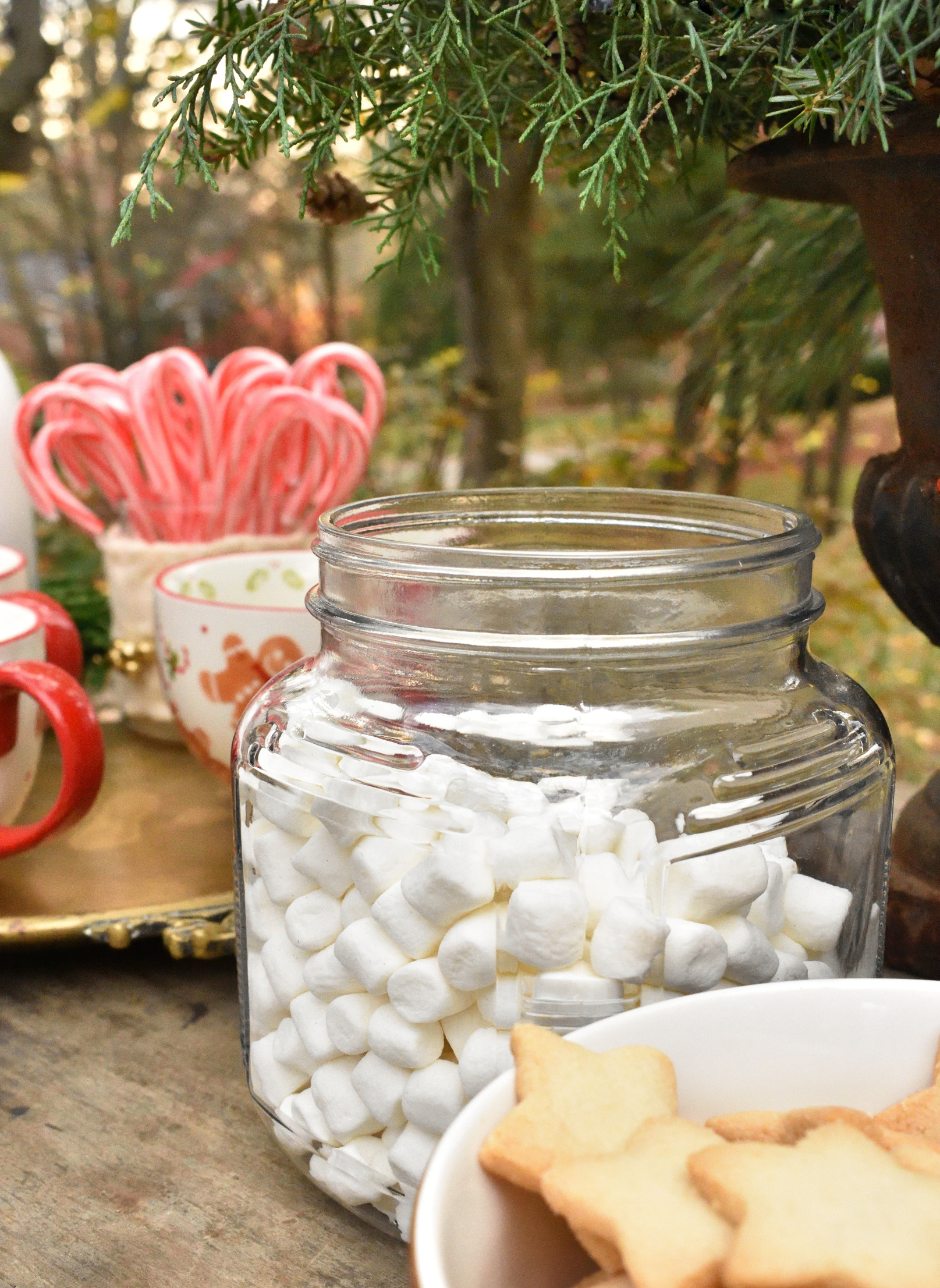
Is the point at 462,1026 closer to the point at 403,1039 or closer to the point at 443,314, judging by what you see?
the point at 403,1039

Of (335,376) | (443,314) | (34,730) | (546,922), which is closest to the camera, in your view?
(546,922)

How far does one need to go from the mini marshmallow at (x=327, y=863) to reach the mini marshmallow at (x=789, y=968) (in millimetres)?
132

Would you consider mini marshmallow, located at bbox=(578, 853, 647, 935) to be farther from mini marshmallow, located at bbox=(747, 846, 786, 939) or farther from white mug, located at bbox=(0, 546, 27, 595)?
white mug, located at bbox=(0, 546, 27, 595)

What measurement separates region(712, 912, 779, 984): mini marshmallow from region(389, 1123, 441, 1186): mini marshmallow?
0.10 metres

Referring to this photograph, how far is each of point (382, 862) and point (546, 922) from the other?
0.17ft

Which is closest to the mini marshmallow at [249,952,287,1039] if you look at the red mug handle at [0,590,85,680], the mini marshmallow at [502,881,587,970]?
the mini marshmallow at [502,881,587,970]

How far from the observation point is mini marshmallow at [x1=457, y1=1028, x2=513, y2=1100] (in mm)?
320

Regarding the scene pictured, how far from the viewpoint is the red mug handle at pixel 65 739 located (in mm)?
467

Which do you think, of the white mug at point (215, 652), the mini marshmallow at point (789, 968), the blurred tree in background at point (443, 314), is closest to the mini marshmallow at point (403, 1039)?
the mini marshmallow at point (789, 968)

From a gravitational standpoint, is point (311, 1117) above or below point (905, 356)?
below

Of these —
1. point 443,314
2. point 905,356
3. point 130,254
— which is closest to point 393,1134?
point 905,356

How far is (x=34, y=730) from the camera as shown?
53 centimetres

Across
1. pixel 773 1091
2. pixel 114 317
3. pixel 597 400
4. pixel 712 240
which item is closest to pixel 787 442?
pixel 597 400

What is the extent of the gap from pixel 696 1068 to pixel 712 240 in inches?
23.0
